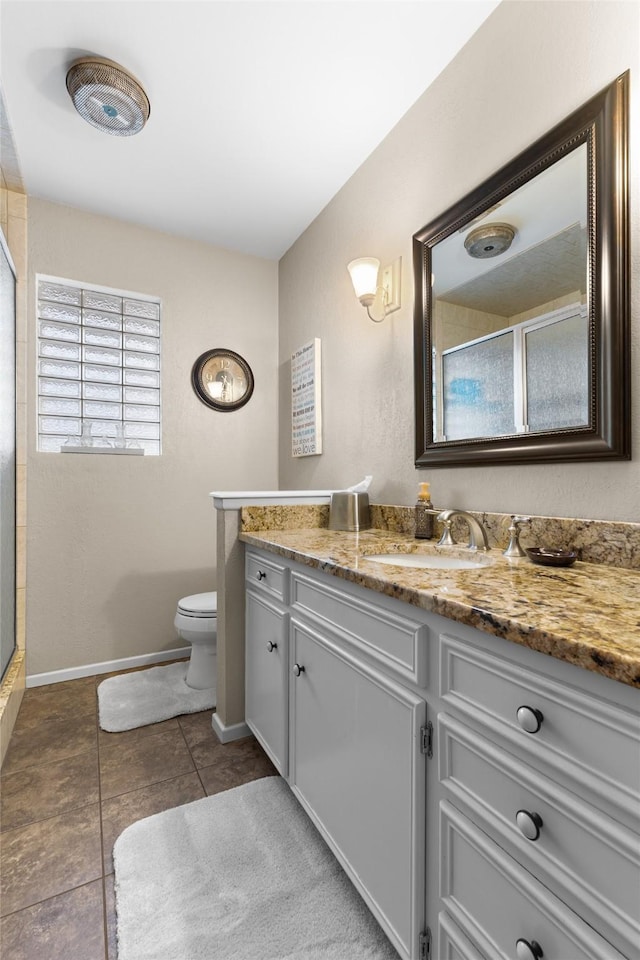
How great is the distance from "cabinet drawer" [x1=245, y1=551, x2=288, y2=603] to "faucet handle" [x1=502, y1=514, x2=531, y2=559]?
26.9 inches

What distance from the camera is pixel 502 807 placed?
0.69 m

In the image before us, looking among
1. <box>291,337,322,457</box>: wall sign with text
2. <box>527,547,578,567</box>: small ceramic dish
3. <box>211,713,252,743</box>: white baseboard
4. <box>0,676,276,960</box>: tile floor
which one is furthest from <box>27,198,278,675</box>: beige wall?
<box>527,547,578,567</box>: small ceramic dish

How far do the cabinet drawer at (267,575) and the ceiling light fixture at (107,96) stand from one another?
1.82 m

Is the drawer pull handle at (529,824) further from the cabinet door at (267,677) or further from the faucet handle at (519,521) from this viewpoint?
the cabinet door at (267,677)

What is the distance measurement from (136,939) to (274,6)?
2.69 m

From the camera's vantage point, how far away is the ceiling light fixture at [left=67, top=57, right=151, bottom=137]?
1.61m

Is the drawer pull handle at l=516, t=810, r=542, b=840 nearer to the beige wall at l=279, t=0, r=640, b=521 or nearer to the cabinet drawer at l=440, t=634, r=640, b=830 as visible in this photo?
the cabinet drawer at l=440, t=634, r=640, b=830

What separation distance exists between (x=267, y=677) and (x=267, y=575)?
369mm

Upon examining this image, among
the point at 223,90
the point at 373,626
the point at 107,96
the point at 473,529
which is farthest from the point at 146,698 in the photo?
the point at 223,90

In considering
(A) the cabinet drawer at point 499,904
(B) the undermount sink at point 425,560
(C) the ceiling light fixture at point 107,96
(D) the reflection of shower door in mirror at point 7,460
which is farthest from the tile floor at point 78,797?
(C) the ceiling light fixture at point 107,96

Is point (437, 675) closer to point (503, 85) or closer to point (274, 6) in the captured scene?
point (503, 85)

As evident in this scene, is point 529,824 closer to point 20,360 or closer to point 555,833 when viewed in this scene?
point 555,833

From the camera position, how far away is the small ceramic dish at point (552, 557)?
1.07 metres

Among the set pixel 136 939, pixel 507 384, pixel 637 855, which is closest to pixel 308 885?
pixel 136 939
